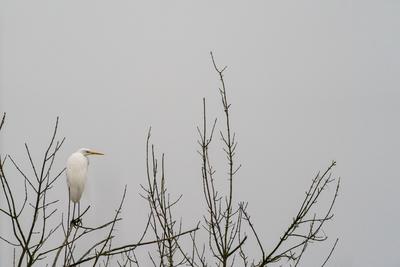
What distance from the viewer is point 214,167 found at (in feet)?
5.08

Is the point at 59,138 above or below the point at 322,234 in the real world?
above

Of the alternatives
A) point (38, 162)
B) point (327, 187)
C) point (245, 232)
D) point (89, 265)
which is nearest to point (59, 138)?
point (38, 162)

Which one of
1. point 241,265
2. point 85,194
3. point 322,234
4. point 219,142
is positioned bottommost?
point 241,265

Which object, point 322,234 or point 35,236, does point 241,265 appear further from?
point 35,236

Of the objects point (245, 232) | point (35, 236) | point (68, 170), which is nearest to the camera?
point (68, 170)

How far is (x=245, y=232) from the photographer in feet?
4.86

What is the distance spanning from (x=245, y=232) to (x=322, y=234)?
15.0 inches

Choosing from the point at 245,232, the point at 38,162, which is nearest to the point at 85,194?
the point at 38,162

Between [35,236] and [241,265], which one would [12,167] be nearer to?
[35,236]

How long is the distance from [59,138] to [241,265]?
1.00m

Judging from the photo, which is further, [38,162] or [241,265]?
[241,265]

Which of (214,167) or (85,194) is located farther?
(214,167)

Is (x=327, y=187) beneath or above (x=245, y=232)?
above

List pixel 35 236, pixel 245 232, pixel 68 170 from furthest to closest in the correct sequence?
1. pixel 245 232
2. pixel 35 236
3. pixel 68 170
